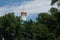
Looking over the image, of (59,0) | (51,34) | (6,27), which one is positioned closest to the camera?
(59,0)

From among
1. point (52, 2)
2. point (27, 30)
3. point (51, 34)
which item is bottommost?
point (27, 30)

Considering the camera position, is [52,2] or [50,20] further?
[50,20]

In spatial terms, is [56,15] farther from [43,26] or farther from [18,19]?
[18,19]

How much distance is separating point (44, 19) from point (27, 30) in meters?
16.9

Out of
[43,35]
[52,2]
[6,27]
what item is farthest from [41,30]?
[6,27]

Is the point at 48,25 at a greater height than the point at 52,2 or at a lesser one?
lesser

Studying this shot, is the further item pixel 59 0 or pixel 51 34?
pixel 51 34

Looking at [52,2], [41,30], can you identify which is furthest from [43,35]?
[52,2]

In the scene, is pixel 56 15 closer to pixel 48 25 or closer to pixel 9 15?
pixel 48 25

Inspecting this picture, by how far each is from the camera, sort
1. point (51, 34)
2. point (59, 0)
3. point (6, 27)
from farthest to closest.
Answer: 1. point (6, 27)
2. point (51, 34)
3. point (59, 0)

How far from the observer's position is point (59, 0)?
4978 cm

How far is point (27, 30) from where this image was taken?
245ft

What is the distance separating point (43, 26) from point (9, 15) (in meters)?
18.0

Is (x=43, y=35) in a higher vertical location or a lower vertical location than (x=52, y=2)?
lower
